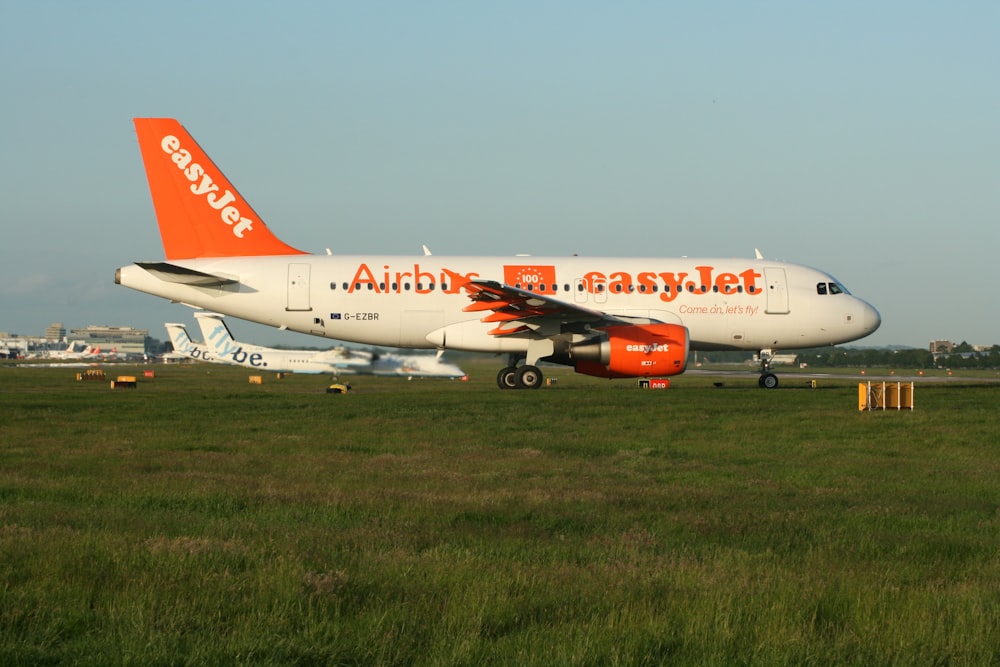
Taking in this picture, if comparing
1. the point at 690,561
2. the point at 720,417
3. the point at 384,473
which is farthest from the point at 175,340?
the point at 690,561

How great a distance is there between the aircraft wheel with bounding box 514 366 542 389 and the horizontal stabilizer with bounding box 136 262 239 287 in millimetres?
8291

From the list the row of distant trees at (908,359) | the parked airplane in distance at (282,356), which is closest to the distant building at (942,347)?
the row of distant trees at (908,359)

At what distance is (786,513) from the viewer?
31.7 ft

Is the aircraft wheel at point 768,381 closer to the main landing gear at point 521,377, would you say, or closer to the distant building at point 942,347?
the main landing gear at point 521,377

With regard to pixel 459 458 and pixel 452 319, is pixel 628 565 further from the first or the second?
pixel 452 319

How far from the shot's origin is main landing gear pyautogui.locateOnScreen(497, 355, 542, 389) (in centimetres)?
2898

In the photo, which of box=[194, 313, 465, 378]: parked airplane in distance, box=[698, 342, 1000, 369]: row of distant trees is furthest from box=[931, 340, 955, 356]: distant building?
box=[194, 313, 465, 378]: parked airplane in distance

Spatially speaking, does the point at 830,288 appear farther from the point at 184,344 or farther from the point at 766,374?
the point at 184,344

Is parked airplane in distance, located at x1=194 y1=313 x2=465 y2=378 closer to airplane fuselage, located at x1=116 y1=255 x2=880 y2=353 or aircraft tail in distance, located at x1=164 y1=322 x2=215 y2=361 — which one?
aircraft tail in distance, located at x1=164 y1=322 x2=215 y2=361

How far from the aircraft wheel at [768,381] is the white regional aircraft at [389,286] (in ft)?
8.28

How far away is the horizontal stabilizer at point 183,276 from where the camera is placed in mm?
27578

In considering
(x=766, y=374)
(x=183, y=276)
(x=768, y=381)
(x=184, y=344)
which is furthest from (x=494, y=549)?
(x=184, y=344)

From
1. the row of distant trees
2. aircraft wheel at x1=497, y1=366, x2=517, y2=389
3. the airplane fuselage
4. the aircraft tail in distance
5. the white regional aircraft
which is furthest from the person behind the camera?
the row of distant trees

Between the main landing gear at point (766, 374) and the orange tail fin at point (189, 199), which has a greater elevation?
the orange tail fin at point (189, 199)
